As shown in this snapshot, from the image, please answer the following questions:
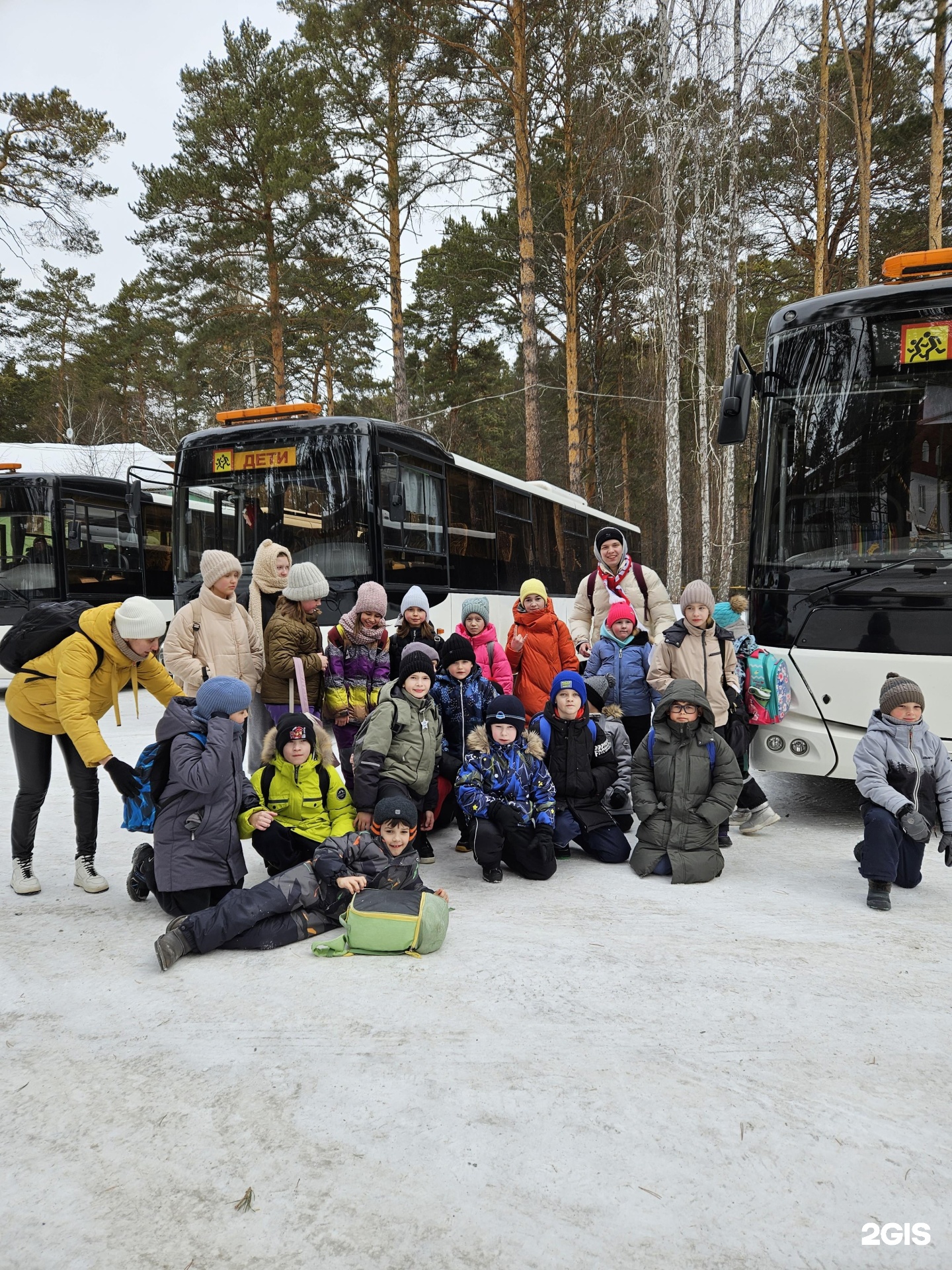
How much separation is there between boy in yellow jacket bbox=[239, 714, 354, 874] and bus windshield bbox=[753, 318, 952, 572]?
3.24 meters

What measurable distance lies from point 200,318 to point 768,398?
1956 cm

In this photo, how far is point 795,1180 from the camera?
7.61 ft

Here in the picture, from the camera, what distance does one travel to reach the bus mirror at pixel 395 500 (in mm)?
9586

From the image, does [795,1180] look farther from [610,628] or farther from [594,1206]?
[610,628]

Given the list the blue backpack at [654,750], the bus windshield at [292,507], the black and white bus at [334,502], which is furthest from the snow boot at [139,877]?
the bus windshield at [292,507]

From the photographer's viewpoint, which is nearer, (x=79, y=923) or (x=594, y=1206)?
(x=594, y=1206)

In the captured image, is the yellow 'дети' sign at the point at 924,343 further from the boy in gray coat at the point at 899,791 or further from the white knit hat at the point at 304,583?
the white knit hat at the point at 304,583

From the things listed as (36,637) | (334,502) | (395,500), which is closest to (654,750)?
(36,637)

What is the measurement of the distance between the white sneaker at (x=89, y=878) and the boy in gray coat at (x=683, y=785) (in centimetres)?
292

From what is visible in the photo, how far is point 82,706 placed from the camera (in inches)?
172

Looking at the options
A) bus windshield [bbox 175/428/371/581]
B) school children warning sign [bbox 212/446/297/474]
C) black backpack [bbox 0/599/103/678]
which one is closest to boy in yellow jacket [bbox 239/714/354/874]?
black backpack [bbox 0/599/103/678]

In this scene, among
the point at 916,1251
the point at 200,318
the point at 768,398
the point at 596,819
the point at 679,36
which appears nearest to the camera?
the point at 916,1251

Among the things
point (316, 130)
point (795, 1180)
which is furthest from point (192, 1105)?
point (316, 130)

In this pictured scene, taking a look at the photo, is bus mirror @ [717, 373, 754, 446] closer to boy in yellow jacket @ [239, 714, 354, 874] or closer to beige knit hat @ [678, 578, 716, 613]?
beige knit hat @ [678, 578, 716, 613]
